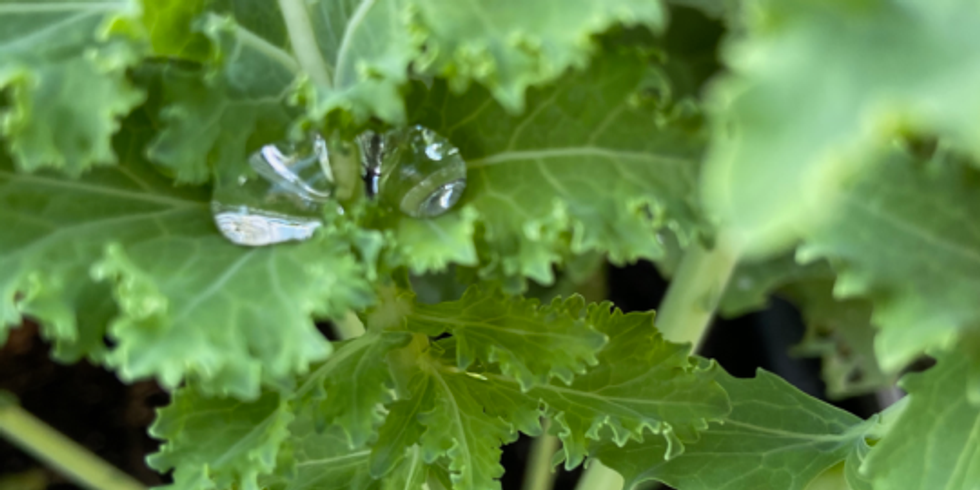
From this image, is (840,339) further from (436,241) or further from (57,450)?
(57,450)

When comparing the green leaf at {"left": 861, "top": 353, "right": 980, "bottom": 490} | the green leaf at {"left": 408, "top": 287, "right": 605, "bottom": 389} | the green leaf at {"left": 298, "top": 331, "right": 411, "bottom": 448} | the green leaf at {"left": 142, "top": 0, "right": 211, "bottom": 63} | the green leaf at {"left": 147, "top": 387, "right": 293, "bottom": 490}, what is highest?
the green leaf at {"left": 861, "top": 353, "right": 980, "bottom": 490}

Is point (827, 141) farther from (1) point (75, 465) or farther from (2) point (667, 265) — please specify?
(1) point (75, 465)

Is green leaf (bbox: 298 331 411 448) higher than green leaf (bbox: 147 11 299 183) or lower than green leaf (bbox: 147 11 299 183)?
lower

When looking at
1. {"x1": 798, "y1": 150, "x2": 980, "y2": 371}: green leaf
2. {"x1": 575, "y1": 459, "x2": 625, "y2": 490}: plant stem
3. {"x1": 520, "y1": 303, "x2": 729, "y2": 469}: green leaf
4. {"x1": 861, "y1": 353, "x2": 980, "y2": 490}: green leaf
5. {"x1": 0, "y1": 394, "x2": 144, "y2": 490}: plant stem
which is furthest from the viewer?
{"x1": 0, "y1": 394, "x2": 144, "y2": 490}: plant stem

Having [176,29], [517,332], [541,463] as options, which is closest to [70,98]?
[176,29]

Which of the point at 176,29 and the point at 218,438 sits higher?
the point at 176,29

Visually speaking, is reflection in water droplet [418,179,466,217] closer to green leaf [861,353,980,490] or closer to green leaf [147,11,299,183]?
green leaf [147,11,299,183]

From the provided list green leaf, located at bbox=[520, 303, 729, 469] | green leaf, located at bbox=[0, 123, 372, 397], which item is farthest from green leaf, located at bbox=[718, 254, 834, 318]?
green leaf, located at bbox=[0, 123, 372, 397]
